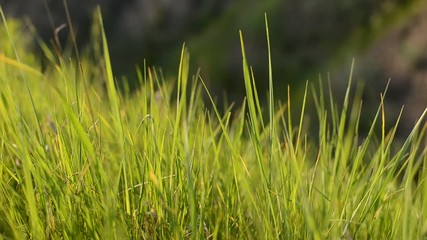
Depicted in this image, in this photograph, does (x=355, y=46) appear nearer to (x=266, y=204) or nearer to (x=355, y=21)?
(x=355, y=21)

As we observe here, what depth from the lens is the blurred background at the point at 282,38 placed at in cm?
1888

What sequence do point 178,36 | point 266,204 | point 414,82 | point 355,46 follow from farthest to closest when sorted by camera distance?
point 178,36 → point 355,46 → point 414,82 → point 266,204

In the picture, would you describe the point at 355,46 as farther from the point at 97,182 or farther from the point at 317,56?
Answer: the point at 97,182

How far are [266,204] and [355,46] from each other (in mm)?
20361

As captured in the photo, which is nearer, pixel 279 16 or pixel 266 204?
pixel 266 204

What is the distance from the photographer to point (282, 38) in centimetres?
2431

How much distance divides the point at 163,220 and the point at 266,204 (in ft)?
1.00

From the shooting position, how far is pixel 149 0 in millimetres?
33438

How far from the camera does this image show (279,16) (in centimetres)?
2438

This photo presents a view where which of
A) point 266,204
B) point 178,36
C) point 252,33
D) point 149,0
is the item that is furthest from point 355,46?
point 266,204

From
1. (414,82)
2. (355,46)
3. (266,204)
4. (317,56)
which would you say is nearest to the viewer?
(266,204)

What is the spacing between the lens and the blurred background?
18.9m

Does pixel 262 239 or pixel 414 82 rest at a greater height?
pixel 262 239

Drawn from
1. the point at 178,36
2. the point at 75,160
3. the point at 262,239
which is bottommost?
the point at 178,36
